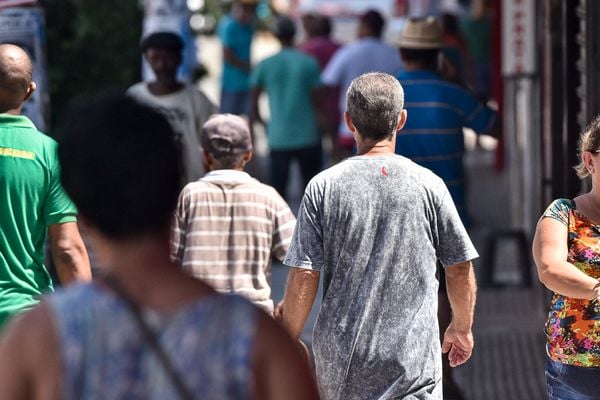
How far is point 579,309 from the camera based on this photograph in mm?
4441

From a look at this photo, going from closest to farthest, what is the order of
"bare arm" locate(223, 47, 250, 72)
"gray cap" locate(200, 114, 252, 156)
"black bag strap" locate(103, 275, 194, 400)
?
1. "black bag strap" locate(103, 275, 194, 400)
2. "gray cap" locate(200, 114, 252, 156)
3. "bare arm" locate(223, 47, 250, 72)

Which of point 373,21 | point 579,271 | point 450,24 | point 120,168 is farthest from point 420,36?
point 450,24

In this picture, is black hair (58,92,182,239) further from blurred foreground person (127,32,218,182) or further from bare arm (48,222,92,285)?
blurred foreground person (127,32,218,182)

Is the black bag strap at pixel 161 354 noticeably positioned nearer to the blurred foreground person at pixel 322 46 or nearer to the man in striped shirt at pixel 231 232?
the man in striped shirt at pixel 231 232

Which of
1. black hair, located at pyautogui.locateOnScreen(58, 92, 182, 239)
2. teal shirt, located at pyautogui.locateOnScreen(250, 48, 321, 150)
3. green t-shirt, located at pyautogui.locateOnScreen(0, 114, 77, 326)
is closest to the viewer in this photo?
black hair, located at pyautogui.locateOnScreen(58, 92, 182, 239)

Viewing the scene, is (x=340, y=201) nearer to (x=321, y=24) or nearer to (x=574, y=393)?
(x=574, y=393)

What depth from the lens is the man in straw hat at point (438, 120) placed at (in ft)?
22.0

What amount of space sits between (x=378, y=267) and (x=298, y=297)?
1.04 ft

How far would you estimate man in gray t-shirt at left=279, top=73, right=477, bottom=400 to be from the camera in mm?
4465

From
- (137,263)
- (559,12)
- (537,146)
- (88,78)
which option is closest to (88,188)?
(137,263)

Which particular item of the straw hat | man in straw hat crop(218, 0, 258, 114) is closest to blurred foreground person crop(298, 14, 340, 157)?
man in straw hat crop(218, 0, 258, 114)

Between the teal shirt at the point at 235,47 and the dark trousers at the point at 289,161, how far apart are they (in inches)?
92.9

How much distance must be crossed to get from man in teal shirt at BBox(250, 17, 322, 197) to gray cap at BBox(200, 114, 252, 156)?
5687mm

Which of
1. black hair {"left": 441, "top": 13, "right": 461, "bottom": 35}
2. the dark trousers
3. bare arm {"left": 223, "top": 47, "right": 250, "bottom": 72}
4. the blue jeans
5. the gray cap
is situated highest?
the gray cap
